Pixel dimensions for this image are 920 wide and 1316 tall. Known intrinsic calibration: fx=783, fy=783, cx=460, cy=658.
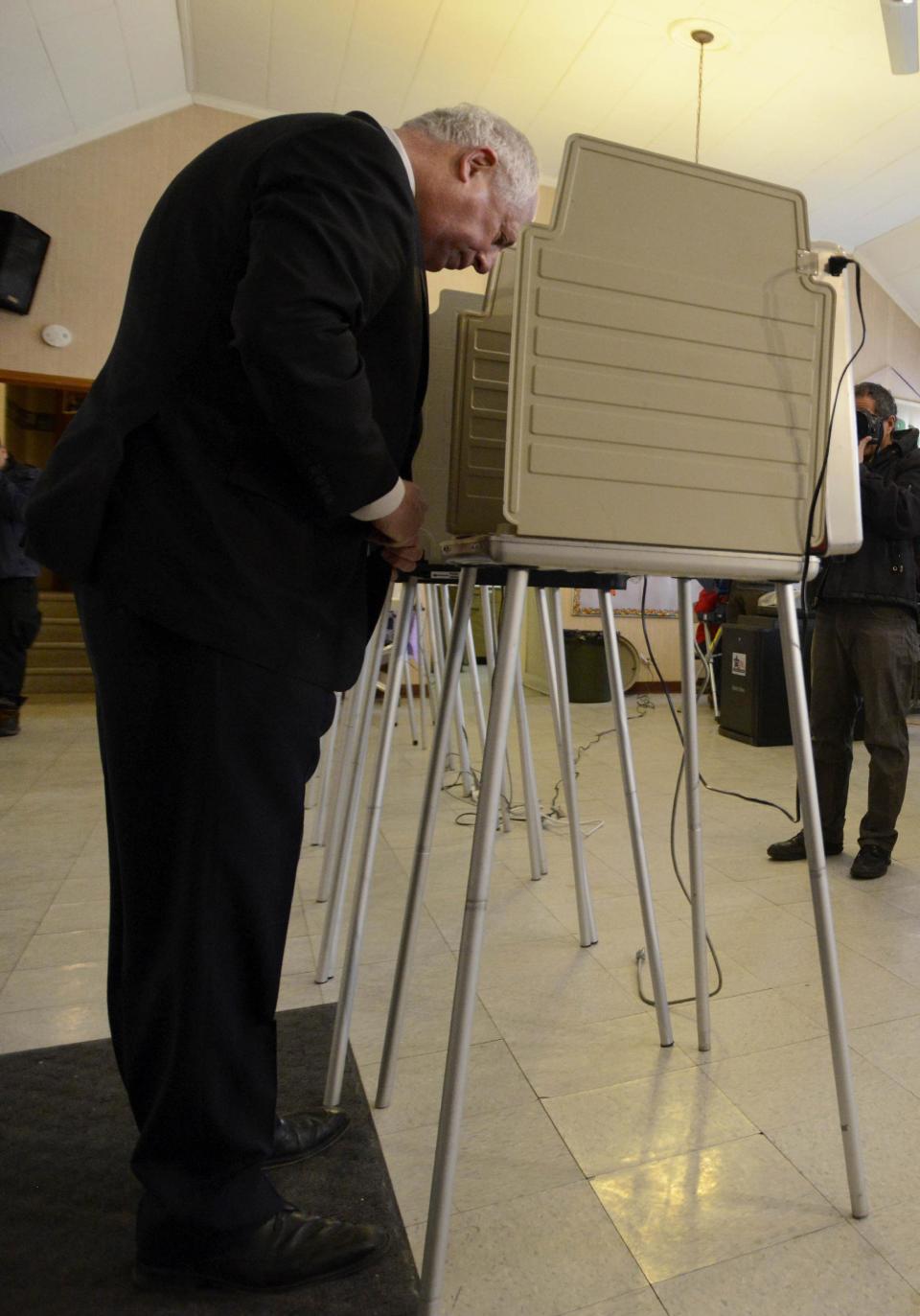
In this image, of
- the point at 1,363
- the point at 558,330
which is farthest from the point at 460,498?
the point at 1,363

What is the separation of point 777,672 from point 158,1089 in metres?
3.81

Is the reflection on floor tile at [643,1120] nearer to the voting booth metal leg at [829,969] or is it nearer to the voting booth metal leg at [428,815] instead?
the voting booth metal leg at [829,969]

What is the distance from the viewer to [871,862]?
222 centimetres

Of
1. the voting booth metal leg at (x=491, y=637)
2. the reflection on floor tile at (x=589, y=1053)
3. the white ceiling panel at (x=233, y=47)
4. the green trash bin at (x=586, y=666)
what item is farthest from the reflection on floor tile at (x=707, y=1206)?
the white ceiling panel at (x=233, y=47)

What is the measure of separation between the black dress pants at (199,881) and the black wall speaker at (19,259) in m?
4.53

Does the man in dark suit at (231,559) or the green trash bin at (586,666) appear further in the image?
the green trash bin at (586,666)

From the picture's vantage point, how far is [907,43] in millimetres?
2994

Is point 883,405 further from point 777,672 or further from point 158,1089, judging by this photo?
point 158,1089

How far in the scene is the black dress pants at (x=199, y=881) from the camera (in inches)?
31.1

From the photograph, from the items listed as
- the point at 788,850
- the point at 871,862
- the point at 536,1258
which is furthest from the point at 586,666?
the point at 536,1258

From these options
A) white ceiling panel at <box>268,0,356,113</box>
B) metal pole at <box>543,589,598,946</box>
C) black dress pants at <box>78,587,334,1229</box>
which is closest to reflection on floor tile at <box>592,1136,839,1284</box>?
black dress pants at <box>78,587,334,1229</box>

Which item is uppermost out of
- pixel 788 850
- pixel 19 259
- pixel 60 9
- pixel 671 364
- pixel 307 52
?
pixel 307 52

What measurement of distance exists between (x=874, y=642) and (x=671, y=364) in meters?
1.68

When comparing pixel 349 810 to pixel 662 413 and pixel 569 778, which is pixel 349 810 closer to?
pixel 569 778
